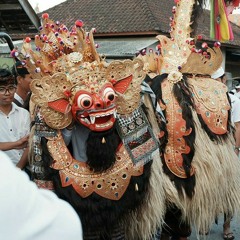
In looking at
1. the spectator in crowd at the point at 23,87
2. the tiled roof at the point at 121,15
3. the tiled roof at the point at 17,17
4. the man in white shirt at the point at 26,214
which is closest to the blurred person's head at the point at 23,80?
the spectator in crowd at the point at 23,87

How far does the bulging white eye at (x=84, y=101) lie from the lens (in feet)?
8.38

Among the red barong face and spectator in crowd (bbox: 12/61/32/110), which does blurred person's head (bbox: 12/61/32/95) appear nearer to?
spectator in crowd (bbox: 12/61/32/110)

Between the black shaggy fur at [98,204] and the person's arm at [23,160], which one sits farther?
the person's arm at [23,160]

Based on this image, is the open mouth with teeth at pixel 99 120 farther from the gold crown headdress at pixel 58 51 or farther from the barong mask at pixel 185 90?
the barong mask at pixel 185 90

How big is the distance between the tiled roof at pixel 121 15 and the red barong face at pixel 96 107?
11.9 m

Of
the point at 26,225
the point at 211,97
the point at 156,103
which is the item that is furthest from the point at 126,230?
the point at 26,225

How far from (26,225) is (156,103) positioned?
94.3 inches

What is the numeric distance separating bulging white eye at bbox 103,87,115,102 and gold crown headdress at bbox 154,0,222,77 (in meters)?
0.80

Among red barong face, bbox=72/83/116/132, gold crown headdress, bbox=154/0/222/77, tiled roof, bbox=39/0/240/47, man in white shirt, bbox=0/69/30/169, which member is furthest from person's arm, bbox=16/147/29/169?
tiled roof, bbox=39/0/240/47

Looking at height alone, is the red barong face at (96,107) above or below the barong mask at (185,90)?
above

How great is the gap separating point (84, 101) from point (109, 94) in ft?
0.49

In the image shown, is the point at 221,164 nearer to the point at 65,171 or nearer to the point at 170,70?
the point at 170,70

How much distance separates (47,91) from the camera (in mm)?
2627

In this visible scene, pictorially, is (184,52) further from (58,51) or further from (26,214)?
(26,214)
